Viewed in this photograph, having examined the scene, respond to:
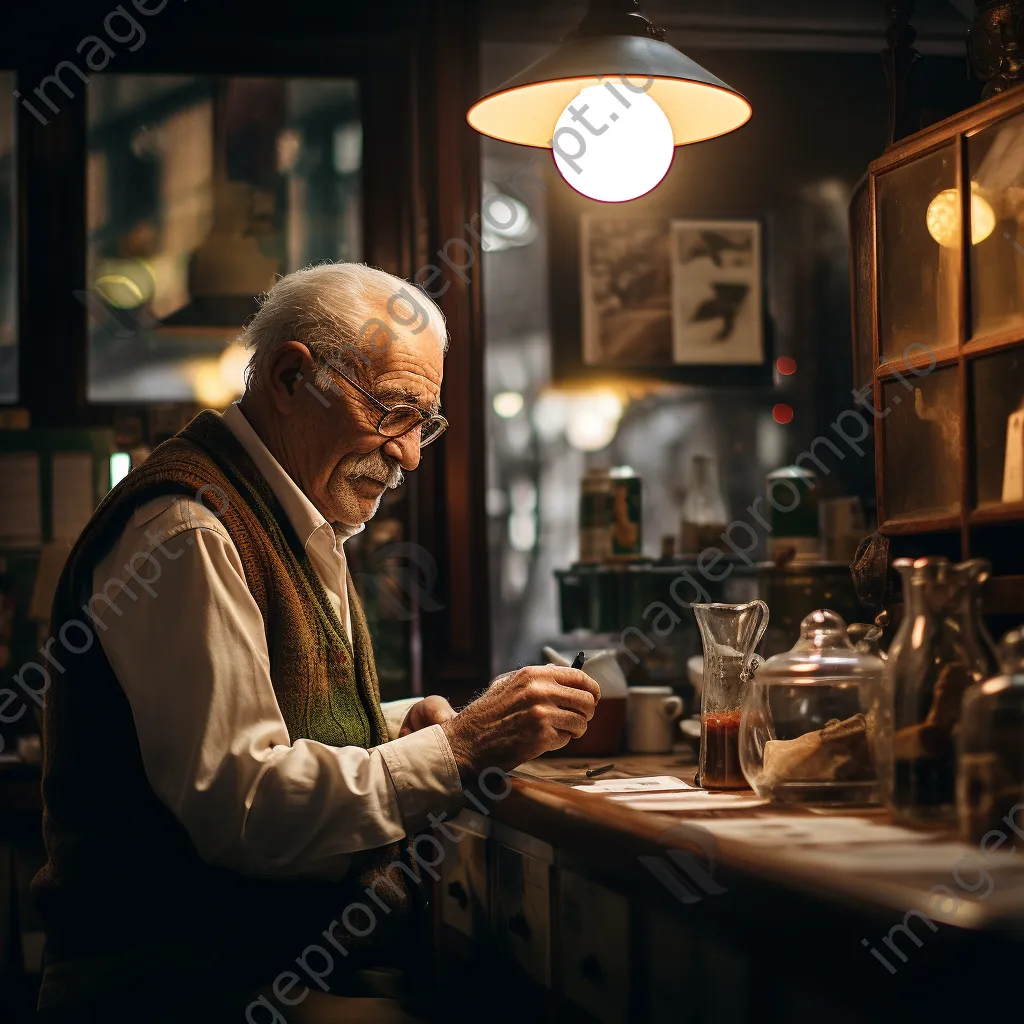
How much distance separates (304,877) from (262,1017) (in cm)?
19

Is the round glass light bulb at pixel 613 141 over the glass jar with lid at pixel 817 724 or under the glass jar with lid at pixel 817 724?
over

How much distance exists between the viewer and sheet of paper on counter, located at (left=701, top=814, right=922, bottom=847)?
1.34 m

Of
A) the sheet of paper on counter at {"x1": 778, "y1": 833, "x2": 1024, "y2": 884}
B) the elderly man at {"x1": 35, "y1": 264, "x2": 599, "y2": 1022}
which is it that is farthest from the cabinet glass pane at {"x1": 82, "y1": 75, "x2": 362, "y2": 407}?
the sheet of paper on counter at {"x1": 778, "y1": 833, "x2": 1024, "y2": 884}

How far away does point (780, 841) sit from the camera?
1.35 meters

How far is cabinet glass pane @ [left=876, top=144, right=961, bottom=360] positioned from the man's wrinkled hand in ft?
3.29

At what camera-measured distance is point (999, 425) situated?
1.78m

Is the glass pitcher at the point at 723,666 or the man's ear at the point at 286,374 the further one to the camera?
the man's ear at the point at 286,374

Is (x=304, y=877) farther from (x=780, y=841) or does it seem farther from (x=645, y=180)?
(x=645, y=180)

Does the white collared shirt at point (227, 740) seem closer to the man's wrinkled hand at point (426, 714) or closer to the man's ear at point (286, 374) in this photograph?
the man's ear at point (286, 374)

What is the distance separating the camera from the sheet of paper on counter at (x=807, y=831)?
1.34 m

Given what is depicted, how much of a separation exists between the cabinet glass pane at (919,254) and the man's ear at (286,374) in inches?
37.2

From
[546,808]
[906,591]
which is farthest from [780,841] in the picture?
[546,808]

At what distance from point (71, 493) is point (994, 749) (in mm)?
2812

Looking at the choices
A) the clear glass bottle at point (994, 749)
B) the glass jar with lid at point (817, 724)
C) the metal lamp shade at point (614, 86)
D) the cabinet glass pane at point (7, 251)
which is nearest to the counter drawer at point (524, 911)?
the glass jar with lid at point (817, 724)
